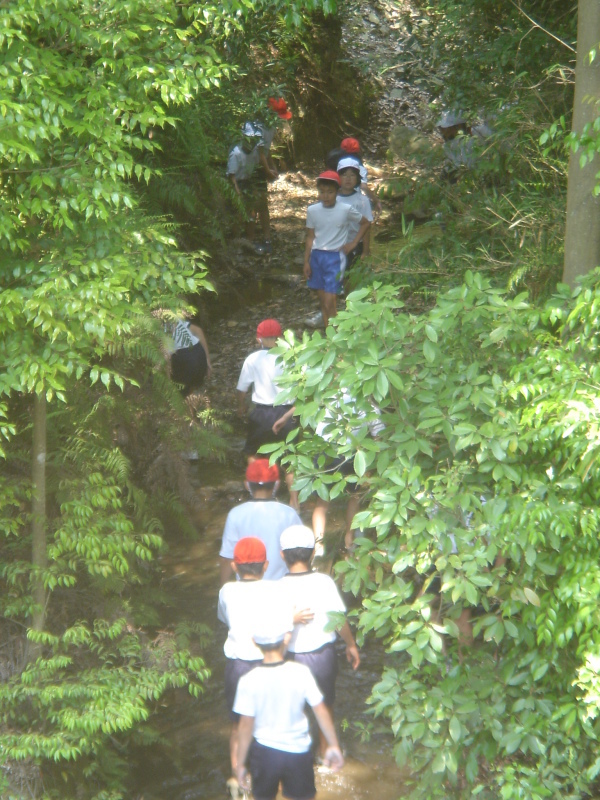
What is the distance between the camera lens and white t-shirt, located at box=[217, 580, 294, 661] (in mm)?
4410

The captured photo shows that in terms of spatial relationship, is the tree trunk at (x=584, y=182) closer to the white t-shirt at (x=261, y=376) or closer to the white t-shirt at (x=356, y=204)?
the white t-shirt at (x=261, y=376)

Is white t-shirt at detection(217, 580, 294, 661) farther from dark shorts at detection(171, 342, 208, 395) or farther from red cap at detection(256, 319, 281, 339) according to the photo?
dark shorts at detection(171, 342, 208, 395)

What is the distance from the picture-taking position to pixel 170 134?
297 inches

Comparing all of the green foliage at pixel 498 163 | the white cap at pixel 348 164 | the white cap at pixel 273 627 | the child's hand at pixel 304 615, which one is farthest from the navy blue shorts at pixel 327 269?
the white cap at pixel 273 627

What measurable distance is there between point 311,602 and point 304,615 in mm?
75

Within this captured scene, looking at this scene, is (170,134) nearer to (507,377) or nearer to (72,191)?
(72,191)

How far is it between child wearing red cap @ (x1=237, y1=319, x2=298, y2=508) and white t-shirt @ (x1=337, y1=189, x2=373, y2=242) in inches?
77.8

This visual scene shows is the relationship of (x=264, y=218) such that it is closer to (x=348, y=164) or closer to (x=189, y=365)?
(x=348, y=164)

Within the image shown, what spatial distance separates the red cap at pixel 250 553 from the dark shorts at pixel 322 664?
55 cm

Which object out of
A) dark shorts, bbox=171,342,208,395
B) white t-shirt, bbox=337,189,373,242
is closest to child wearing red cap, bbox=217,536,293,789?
dark shorts, bbox=171,342,208,395

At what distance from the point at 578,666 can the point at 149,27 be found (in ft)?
11.7

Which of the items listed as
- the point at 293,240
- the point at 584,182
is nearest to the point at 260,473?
the point at 584,182

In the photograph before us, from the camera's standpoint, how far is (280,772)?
4.25m

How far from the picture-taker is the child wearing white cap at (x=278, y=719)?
417cm
